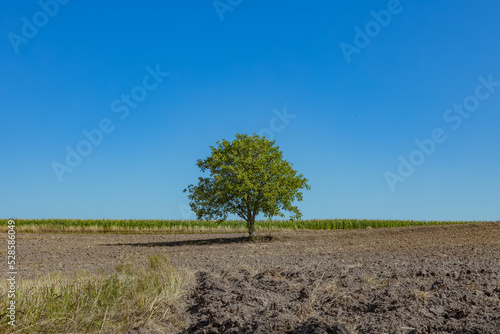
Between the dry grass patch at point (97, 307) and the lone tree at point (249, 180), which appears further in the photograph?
the lone tree at point (249, 180)

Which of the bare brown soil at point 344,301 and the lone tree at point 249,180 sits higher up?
the lone tree at point 249,180

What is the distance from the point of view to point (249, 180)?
20.7 meters

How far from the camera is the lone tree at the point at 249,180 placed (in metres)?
20.9

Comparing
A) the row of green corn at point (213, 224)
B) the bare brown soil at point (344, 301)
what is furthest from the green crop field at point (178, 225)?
the bare brown soil at point (344, 301)

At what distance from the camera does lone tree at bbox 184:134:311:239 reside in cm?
2092

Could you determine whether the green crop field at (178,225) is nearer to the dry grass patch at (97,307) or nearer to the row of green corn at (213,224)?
the row of green corn at (213,224)

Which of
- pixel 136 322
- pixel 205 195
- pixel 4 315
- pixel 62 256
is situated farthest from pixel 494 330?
pixel 205 195

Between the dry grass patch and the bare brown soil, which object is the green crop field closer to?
the bare brown soil

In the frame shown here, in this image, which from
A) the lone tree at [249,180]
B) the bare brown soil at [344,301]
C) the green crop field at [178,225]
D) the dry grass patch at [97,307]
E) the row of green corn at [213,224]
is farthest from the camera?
the row of green corn at [213,224]

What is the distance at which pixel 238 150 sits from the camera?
72.3 feet

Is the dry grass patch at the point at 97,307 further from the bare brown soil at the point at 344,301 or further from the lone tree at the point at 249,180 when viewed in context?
the lone tree at the point at 249,180

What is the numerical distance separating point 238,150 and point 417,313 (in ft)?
56.1

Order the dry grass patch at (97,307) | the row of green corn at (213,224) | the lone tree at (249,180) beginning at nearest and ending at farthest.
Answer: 1. the dry grass patch at (97,307)
2. the lone tree at (249,180)
3. the row of green corn at (213,224)

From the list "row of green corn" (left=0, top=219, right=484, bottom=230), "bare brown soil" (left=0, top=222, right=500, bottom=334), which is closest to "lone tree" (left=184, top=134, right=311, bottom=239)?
"bare brown soil" (left=0, top=222, right=500, bottom=334)
